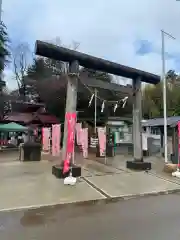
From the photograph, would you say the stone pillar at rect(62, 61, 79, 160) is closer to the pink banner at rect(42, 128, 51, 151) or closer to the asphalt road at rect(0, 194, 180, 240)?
the asphalt road at rect(0, 194, 180, 240)

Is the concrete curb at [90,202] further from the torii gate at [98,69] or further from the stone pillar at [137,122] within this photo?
the stone pillar at [137,122]

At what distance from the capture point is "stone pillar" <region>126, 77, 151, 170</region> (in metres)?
11.7

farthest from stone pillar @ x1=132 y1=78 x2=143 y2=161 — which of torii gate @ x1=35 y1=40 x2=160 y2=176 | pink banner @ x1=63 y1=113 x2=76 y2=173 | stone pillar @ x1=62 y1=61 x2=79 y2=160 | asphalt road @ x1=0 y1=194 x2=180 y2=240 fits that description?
asphalt road @ x1=0 y1=194 x2=180 y2=240

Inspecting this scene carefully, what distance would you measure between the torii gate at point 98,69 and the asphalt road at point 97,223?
4.23 m

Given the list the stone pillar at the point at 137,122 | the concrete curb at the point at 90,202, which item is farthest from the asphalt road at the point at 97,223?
the stone pillar at the point at 137,122

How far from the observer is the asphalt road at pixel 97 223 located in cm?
445

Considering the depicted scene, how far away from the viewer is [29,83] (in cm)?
3691

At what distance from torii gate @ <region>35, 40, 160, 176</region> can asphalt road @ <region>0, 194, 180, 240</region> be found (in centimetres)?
423

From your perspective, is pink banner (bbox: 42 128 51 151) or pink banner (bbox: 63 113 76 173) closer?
pink banner (bbox: 63 113 76 173)

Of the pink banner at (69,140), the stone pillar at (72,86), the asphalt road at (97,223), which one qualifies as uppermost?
the stone pillar at (72,86)

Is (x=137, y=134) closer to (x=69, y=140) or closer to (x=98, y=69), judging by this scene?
(x=98, y=69)

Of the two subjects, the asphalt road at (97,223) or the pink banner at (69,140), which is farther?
the pink banner at (69,140)

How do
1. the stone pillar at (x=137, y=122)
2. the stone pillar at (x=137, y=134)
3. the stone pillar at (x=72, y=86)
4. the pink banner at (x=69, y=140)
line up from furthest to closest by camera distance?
1. the stone pillar at (x=137, y=122)
2. the stone pillar at (x=137, y=134)
3. the stone pillar at (x=72, y=86)
4. the pink banner at (x=69, y=140)

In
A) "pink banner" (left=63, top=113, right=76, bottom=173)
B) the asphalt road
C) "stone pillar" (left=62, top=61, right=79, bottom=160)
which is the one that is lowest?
the asphalt road
